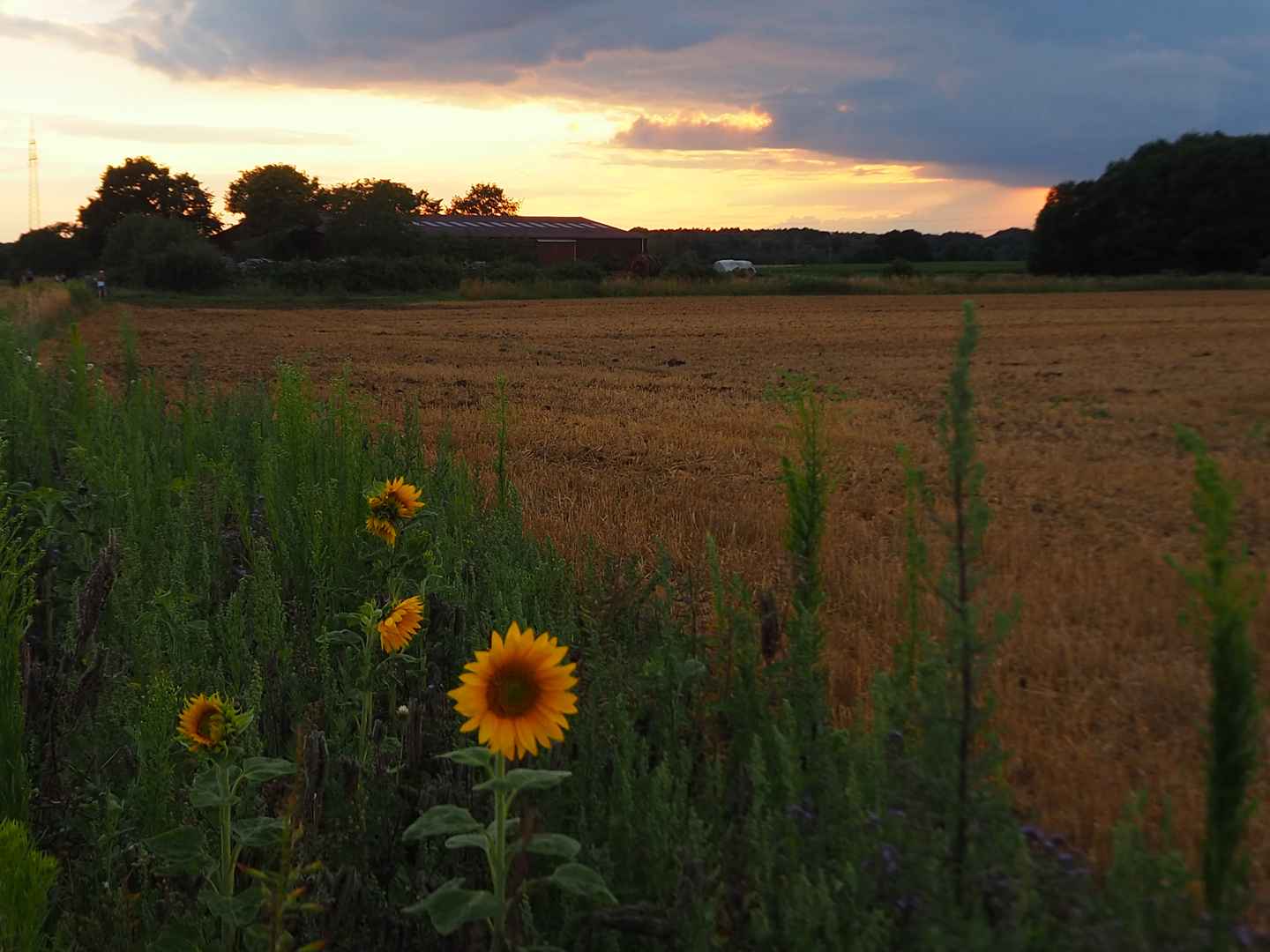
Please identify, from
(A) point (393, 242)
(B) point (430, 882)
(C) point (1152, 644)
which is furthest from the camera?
(A) point (393, 242)

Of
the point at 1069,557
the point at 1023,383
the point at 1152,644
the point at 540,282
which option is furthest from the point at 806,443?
the point at 540,282

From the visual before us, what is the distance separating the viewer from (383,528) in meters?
3.11

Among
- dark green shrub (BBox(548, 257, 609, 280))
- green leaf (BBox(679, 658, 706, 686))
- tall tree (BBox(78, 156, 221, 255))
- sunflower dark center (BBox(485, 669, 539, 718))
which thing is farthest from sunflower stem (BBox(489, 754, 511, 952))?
tall tree (BBox(78, 156, 221, 255))

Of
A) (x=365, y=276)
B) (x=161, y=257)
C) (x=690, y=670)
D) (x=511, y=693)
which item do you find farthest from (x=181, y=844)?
(x=161, y=257)

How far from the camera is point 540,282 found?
146ft

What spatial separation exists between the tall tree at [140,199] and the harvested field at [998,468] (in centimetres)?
6034

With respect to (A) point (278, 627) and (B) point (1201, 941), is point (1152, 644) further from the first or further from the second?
(A) point (278, 627)

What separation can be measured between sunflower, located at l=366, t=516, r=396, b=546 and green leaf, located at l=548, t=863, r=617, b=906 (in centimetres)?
169

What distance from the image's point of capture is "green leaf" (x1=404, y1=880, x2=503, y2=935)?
1.49 meters

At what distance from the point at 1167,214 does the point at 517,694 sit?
2539 inches

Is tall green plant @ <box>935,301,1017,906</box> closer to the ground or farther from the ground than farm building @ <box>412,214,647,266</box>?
closer to the ground

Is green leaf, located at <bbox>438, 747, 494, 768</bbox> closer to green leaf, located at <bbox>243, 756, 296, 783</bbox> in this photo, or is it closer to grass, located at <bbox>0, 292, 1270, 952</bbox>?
grass, located at <bbox>0, 292, 1270, 952</bbox>

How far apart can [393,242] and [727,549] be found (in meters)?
50.2

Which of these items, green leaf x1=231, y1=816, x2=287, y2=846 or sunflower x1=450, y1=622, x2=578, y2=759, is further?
green leaf x1=231, y1=816, x2=287, y2=846
